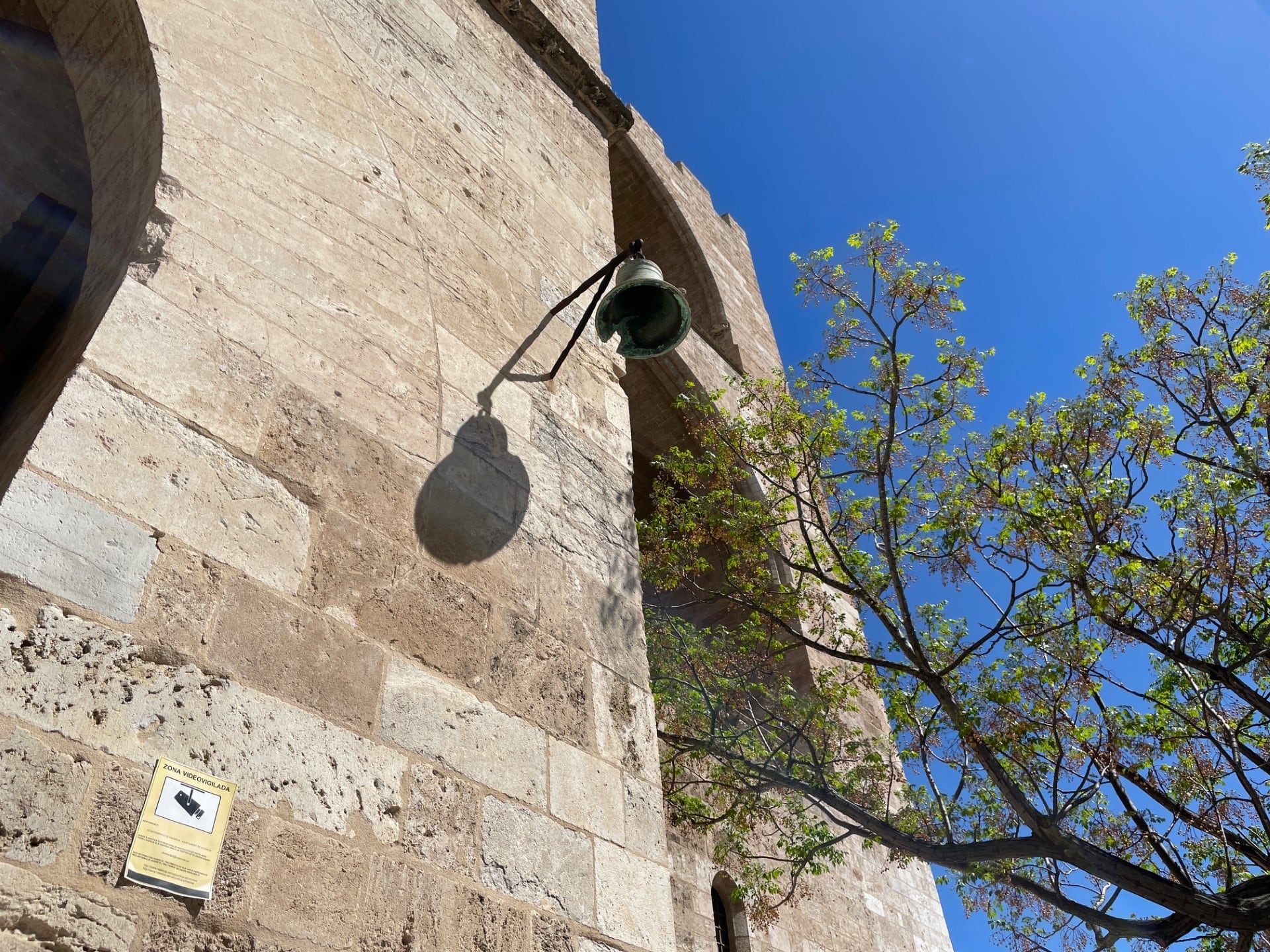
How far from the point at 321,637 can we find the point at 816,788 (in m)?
4.26

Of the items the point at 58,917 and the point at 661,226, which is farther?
the point at 661,226

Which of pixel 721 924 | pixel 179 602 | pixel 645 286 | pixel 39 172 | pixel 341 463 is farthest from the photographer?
pixel 721 924

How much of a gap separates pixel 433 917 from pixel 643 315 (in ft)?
6.99

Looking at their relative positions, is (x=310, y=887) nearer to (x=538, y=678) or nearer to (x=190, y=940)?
(x=190, y=940)

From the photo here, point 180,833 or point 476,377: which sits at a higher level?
point 476,377

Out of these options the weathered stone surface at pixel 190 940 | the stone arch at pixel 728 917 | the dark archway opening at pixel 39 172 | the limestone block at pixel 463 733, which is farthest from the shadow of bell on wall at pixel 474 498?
the stone arch at pixel 728 917

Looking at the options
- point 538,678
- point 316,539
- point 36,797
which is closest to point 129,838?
point 36,797

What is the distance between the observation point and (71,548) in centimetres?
152

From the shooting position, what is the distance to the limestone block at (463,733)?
195 centimetres

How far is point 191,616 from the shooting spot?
165 centimetres

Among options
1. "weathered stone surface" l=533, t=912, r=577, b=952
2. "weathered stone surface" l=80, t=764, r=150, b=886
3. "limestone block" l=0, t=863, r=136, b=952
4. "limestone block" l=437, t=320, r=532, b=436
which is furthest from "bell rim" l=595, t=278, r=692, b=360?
"limestone block" l=0, t=863, r=136, b=952

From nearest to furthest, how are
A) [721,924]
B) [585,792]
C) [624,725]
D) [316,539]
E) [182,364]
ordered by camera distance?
1. [182,364]
2. [316,539]
3. [585,792]
4. [624,725]
5. [721,924]

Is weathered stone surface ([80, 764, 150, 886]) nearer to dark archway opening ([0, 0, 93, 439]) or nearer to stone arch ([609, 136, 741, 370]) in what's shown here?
dark archway opening ([0, 0, 93, 439])

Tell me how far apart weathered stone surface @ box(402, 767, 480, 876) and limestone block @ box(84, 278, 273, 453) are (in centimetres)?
81
